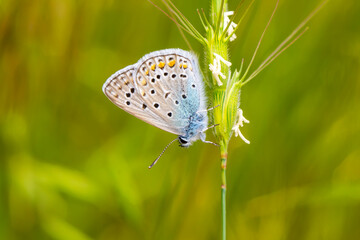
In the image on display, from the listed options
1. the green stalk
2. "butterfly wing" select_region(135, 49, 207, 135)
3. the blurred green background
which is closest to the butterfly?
"butterfly wing" select_region(135, 49, 207, 135)

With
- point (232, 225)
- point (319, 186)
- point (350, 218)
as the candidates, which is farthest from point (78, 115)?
point (350, 218)

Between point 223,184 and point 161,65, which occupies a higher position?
point 161,65

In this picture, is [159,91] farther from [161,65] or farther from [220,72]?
[220,72]

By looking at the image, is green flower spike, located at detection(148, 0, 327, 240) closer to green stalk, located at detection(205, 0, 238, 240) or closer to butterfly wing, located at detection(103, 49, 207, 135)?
green stalk, located at detection(205, 0, 238, 240)

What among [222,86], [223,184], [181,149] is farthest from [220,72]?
[181,149]

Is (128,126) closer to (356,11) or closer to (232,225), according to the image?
(232,225)

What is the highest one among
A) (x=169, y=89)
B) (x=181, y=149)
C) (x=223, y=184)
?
(x=169, y=89)
